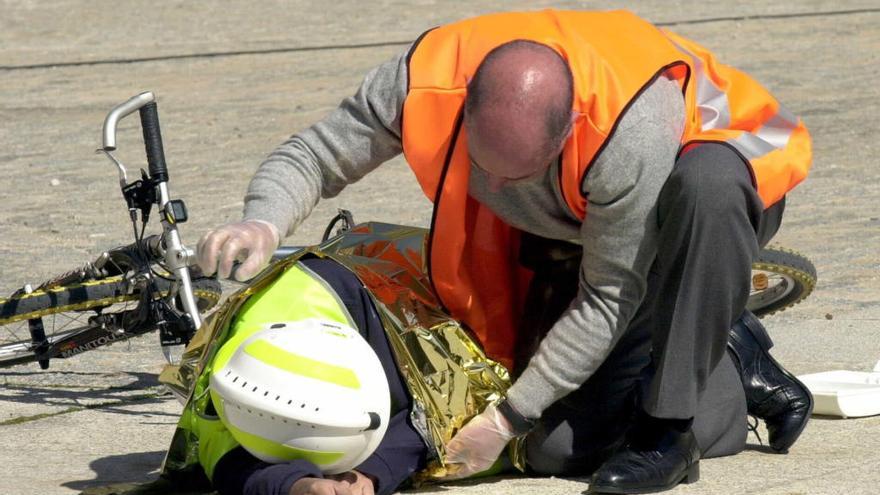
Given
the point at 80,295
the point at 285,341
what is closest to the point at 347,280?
the point at 285,341

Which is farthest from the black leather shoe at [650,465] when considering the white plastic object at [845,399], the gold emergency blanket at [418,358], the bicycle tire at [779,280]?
the bicycle tire at [779,280]

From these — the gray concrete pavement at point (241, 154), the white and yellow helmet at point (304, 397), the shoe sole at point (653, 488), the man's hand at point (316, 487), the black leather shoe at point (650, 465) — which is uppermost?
the white and yellow helmet at point (304, 397)

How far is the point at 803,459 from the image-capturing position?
396 cm

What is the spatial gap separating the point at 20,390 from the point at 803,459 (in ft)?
7.73

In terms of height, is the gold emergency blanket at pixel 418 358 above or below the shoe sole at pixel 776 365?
above

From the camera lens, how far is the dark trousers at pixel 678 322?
141 inches

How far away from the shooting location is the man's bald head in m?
3.45

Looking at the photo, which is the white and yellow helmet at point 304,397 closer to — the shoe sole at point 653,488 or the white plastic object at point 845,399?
the shoe sole at point 653,488

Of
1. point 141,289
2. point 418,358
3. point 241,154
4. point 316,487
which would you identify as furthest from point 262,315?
point 241,154

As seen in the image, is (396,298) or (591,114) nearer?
(591,114)

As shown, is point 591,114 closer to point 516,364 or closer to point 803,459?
point 516,364

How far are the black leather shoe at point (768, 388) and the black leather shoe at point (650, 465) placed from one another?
1.32 feet

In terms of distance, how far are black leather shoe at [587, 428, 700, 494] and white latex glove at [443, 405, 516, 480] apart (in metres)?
0.23

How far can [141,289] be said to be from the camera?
4859 millimetres
